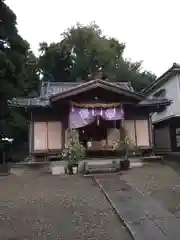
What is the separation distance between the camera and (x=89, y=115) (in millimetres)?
16469

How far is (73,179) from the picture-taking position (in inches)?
486

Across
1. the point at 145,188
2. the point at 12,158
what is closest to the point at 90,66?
the point at 12,158

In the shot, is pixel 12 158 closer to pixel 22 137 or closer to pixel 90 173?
pixel 22 137

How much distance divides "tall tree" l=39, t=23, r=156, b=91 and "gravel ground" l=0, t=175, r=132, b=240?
2886 cm

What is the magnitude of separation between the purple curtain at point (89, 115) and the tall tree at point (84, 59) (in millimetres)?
21690

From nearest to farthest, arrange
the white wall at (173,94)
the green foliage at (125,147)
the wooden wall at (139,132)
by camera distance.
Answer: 1. the green foliage at (125,147)
2. the wooden wall at (139,132)
3. the white wall at (173,94)

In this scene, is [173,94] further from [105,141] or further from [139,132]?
[105,141]

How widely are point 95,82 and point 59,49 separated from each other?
2499 centimetres

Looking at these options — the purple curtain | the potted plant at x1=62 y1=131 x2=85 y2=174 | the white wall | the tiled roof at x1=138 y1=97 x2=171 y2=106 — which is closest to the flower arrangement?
the purple curtain

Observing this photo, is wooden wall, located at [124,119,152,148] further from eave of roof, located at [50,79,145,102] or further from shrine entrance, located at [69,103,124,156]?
eave of roof, located at [50,79,145,102]

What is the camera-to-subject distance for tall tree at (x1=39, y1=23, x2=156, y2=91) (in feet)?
129

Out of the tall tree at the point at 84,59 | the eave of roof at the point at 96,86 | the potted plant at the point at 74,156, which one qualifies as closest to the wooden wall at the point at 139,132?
the eave of roof at the point at 96,86

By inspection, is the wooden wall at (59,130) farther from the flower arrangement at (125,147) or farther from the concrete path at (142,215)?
the concrete path at (142,215)

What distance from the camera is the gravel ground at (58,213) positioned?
578 centimetres
